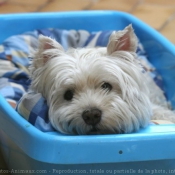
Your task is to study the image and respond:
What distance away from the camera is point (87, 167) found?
51.1 inches

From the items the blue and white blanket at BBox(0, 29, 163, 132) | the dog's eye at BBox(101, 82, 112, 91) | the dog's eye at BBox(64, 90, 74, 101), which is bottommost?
the blue and white blanket at BBox(0, 29, 163, 132)

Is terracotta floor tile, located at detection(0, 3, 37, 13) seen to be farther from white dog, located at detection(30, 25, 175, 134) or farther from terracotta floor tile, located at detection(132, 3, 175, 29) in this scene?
white dog, located at detection(30, 25, 175, 134)

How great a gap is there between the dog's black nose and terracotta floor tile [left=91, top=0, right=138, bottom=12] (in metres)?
1.95

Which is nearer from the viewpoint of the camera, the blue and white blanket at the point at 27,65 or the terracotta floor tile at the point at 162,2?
the blue and white blanket at the point at 27,65

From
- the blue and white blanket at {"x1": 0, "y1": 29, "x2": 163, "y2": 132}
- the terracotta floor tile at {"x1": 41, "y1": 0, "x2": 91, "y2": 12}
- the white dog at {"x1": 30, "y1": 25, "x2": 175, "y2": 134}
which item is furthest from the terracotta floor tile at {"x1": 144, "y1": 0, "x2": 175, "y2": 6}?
the white dog at {"x1": 30, "y1": 25, "x2": 175, "y2": 134}

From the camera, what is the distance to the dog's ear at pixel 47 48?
140cm

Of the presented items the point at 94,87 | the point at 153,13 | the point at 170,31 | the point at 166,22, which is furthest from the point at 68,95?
the point at 153,13

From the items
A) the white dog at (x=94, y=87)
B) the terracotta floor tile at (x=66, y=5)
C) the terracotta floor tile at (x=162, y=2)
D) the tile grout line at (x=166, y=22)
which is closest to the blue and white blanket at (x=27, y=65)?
the white dog at (x=94, y=87)

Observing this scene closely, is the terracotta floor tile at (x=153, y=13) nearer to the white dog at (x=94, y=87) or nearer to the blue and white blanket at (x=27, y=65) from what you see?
the blue and white blanket at (x=27, y=65)

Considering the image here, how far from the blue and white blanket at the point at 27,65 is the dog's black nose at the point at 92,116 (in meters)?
0.15

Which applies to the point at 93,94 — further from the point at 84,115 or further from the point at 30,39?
the point at 30,39

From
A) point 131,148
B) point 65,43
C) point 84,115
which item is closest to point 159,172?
point 131,148

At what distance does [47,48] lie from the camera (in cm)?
143

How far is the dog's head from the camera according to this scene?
4.24ft
